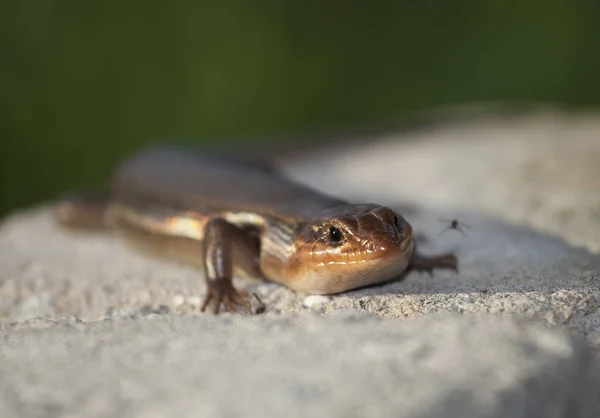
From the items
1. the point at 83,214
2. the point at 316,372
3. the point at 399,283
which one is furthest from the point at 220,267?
the point at 83,214

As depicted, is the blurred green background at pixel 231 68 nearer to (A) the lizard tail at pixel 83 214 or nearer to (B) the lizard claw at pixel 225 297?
(A) the lizard tail at pixel 83 214

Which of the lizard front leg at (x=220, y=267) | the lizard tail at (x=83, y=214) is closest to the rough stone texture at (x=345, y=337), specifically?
the lizard front leg at (x=220, y=267)

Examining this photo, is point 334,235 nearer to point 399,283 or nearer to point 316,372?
point 399,283

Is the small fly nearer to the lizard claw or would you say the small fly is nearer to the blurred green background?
the lizard claw

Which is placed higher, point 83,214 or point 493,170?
point 493,170

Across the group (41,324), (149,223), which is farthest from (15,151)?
(41,324)

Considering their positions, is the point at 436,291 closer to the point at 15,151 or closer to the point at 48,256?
the point at 48,256
